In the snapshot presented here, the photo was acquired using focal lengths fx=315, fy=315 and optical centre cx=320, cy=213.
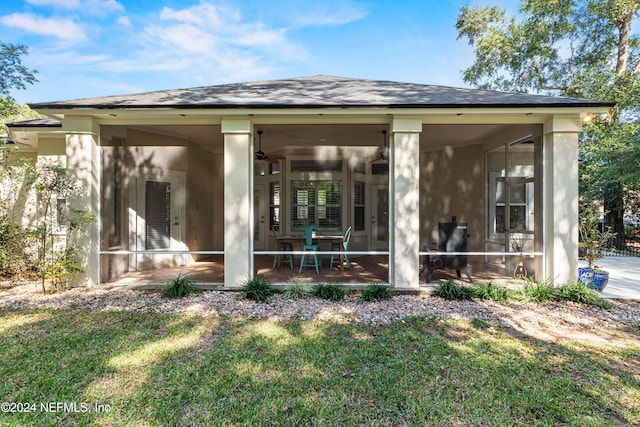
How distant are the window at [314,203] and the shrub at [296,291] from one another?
3640 millimetres

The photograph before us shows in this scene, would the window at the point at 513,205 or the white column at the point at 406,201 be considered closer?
the white column at the point at 406,201

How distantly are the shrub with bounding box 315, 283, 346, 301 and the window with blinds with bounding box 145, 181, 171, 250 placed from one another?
14.6 ft

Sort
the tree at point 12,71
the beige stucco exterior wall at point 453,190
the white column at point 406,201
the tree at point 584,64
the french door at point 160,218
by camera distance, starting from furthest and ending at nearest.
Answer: the tree at point 584,64
the beige stucco exterior wall at point 453,190
the tree at point 12,71
the french door at point 160,218
the white column at point 406,201

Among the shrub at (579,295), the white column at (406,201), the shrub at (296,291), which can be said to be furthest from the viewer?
the white column at (406,201)

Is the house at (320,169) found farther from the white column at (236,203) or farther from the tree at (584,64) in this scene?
the tree at (584,64)

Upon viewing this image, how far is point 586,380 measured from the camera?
2.79 m

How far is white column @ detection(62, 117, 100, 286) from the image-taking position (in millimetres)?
5402

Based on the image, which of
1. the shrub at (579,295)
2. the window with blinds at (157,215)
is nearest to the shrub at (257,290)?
the window with blinds at (157,215)

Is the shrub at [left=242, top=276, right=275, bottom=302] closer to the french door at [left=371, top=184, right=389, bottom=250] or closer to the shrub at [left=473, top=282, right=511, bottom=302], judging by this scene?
the shrub at [left=473, top=282, right=511, bottom=302]

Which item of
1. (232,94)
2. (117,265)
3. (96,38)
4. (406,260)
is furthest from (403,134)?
(96,38)

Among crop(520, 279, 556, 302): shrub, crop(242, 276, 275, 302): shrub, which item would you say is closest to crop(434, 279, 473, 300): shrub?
crop(520, 279, 556, 302): shrub

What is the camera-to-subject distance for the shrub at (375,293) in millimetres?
5039

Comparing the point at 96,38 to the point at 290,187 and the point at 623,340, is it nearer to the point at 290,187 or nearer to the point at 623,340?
the point at 290,187

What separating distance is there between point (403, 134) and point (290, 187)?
4.22 meters
